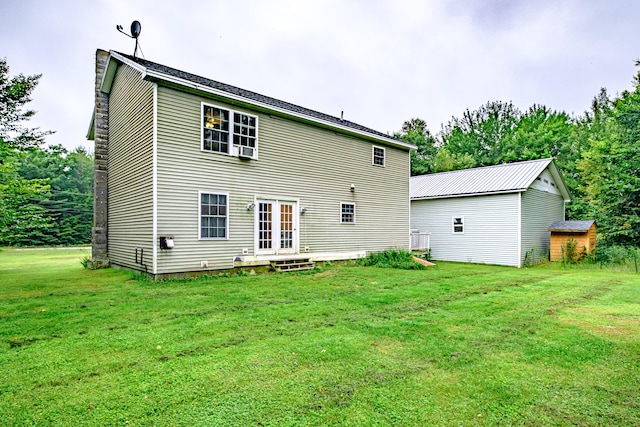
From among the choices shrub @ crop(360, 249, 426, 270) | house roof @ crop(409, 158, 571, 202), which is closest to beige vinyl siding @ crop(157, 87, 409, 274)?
shrub @ crop(360, 249, 426, 270)

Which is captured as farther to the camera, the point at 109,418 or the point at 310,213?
the point at 310,213

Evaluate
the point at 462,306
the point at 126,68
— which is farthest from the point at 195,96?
the point at 462,306

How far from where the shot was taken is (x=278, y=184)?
35.6 feet

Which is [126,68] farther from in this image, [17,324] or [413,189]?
[413,189]

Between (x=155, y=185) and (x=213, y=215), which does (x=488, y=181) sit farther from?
(x=155, y=185)

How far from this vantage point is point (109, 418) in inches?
95.8

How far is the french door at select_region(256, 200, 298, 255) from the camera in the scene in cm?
1046

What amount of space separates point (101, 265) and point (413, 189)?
1477 centimetres

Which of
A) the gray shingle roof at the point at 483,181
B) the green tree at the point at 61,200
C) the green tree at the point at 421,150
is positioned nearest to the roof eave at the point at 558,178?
the gray shingle roof at the point at 483,181

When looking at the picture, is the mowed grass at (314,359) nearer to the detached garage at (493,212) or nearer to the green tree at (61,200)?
the detached garage at (493,212)

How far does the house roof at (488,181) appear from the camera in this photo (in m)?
14.9

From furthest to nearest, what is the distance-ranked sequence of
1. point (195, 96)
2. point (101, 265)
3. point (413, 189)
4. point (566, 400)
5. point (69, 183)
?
point (69, 183) → point (413, 189) → point (101, 265) → point (195, 96) → point (566, 400)

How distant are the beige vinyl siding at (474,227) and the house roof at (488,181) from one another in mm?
329

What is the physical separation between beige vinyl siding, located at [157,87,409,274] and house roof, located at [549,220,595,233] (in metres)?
6.85
